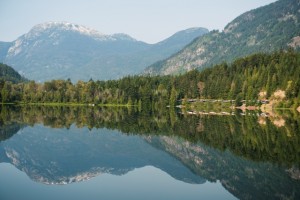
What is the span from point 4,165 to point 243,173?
77.6 feet

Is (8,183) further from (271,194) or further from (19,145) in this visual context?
(19,145)

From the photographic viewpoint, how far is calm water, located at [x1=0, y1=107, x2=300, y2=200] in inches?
1179

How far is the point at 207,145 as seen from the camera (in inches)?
2144

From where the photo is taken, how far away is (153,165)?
4316 centimetres

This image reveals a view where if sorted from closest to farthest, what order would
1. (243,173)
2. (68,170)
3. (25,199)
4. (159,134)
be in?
(25,199), (243,173), (68,170), (159,134)

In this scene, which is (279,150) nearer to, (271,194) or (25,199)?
(271,194)

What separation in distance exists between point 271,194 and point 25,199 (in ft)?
55.9

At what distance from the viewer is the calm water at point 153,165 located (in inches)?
1179

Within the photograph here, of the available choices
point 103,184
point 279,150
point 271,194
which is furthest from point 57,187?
point 279,150

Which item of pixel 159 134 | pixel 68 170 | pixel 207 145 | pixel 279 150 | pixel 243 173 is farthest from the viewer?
pixel 159 134

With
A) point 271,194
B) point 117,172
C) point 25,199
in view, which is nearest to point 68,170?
point 117,172

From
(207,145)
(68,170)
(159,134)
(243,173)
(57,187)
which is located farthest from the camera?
(159,134)

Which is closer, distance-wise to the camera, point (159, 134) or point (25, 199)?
point (25, 199)

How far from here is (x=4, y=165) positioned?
41125 millimetres
